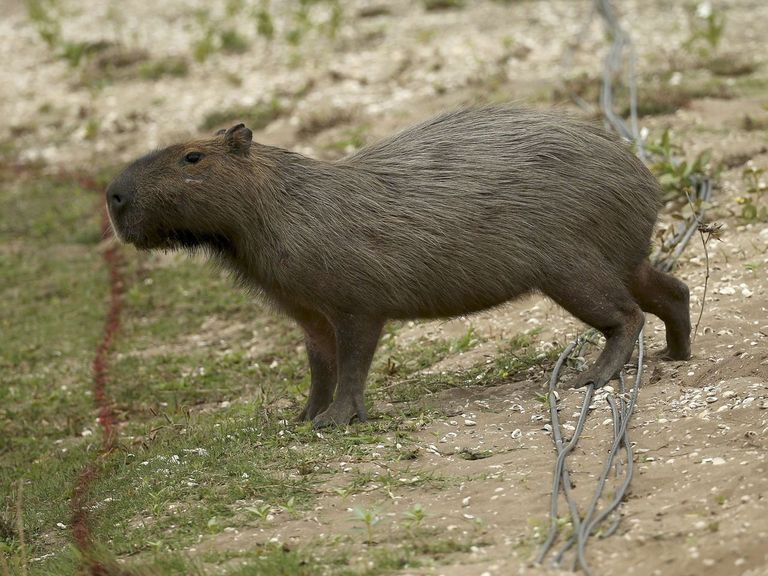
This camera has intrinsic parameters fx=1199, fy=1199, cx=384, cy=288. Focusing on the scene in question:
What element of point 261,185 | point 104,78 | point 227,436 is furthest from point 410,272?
point 104,78

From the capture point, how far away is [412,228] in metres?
5.42

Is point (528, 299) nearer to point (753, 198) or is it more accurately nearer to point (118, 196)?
point (118, 196)

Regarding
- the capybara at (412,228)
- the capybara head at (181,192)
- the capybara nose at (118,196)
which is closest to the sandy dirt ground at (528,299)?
the capybara at (412,228)

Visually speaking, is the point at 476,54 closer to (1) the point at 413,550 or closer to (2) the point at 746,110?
(2) the point at 746,110

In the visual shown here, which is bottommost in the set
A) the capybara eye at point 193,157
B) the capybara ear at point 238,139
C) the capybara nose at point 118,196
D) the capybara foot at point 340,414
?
the capybara foot at point 340,414

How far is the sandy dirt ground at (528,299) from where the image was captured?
388 cm

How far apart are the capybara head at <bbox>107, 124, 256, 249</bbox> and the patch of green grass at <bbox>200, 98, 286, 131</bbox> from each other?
5555 millimetres

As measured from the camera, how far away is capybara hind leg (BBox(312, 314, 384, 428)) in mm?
5336

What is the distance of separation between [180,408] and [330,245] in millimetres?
1518

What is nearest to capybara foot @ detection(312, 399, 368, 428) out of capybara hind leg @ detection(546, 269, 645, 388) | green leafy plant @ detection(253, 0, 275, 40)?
capybara hind leg @ detection(546, 269, 645, 388)

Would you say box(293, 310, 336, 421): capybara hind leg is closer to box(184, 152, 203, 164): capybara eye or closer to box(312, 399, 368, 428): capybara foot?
box(312, 399, 368, 428): capybara foot

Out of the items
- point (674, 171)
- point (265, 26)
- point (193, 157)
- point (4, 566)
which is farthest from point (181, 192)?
point (265, 26)

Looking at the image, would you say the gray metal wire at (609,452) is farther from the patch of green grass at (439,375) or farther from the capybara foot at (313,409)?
the capybara foot at (313,409)

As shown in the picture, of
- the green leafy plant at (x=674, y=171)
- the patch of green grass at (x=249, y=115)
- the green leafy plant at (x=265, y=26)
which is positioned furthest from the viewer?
the green leafy plant at (x=265, y=26)
